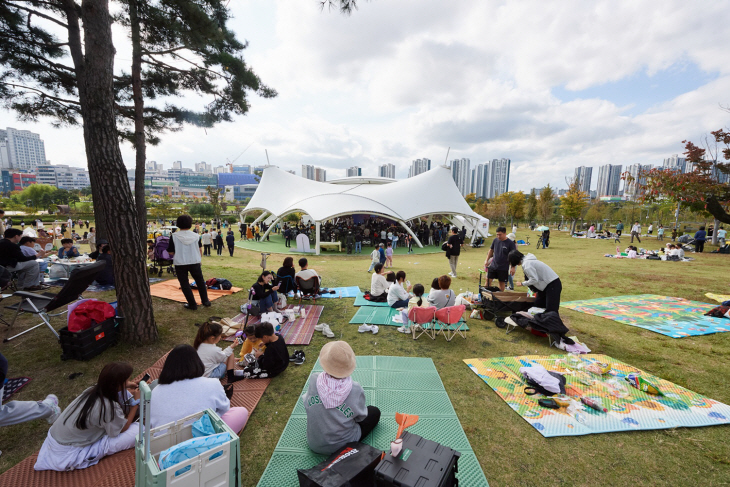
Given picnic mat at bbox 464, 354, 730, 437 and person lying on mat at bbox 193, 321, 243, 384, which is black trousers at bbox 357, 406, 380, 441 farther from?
person lying on mat at bbox 193, 321, 243, 384

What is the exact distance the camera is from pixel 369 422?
2.80 meters

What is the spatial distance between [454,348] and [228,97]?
8790 millimetres

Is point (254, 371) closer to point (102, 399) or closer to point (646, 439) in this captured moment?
point (102, 399)

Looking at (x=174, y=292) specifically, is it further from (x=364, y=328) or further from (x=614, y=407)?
(x=614, y=407)

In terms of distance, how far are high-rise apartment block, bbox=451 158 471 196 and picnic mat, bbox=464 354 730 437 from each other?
10687cm

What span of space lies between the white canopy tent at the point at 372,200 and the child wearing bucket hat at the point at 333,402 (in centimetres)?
1289

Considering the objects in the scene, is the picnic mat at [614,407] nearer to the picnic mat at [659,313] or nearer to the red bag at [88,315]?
the picnic mat at [659,313]

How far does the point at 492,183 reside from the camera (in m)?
109

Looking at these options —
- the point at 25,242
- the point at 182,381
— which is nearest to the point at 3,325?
the point at 25,242

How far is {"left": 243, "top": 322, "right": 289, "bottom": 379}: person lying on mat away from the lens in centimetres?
373

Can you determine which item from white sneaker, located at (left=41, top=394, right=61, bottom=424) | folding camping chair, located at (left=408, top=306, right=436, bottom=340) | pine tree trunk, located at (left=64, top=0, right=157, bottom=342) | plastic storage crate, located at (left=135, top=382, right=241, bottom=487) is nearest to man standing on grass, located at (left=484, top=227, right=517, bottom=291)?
folding camping chair, located at (left=408, top=306, right=436, bottom=340)

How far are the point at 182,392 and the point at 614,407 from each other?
437 centimetres

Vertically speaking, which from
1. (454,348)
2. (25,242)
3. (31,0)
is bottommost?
(454,348)

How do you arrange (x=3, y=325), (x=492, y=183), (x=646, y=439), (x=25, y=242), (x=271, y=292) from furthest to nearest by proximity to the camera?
1. (x=492, y=183)
2. (x=25, y=242)
3. (x=271, y=292)
4. (x=3, y=325)
5. (x=646, y=439)
